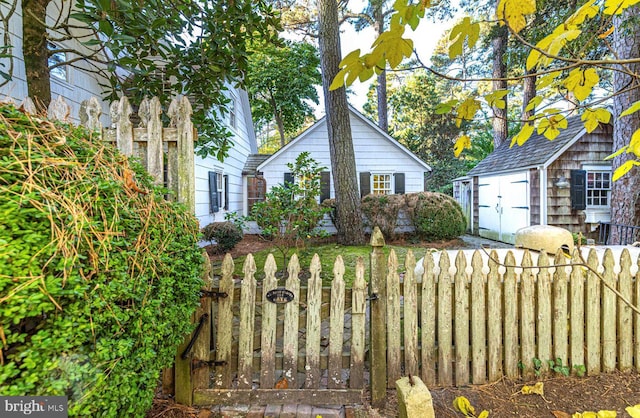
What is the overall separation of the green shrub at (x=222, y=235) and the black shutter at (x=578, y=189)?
9291mm

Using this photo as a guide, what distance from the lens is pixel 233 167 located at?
11.2 metres

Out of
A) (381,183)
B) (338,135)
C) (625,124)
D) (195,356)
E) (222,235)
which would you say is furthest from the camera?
(381,183)

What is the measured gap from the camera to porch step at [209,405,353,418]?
197 cm

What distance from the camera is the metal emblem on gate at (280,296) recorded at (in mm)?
2098

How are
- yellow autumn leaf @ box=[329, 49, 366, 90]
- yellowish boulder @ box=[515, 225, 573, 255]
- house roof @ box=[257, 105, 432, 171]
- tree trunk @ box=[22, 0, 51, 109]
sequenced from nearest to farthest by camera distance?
yellow autumn leaf @ box=[329, 49, 366, 90]
yellowish boulder @ box=[515, 225, 573, 255]
tree trunk @ box=[22, 0, 51, 109]
house roof @ box=[257, 105, 432, 171]

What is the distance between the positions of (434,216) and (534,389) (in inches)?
308

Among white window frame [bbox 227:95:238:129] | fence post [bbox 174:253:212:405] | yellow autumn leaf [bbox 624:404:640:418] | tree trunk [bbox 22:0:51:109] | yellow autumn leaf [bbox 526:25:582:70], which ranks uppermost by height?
white window frame [bbox 227:95:238:129]

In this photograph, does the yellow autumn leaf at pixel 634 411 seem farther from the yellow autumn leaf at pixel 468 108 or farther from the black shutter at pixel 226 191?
the black shutter at pixel 226 191

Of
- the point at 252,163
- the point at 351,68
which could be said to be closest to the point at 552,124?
the point at 351,68

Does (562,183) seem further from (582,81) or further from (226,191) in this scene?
(226,191)

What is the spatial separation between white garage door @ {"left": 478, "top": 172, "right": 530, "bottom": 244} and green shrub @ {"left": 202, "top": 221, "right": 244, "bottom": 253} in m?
8.49

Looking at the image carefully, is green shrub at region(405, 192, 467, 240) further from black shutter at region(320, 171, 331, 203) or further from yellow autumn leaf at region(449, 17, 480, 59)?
yellow autumn leaf at region(449, 17, 480, 59)

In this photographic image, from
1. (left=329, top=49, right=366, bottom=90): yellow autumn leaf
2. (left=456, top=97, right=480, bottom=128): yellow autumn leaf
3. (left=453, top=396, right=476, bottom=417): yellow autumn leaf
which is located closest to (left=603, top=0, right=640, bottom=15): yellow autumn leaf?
(left=456, top=97, right=480, bottom=128): yellow autumn leaf

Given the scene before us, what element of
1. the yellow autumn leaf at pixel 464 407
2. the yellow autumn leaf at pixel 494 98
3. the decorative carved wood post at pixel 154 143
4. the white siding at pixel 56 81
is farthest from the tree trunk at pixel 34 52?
the yellow autumn leaf at pixel 464 407
